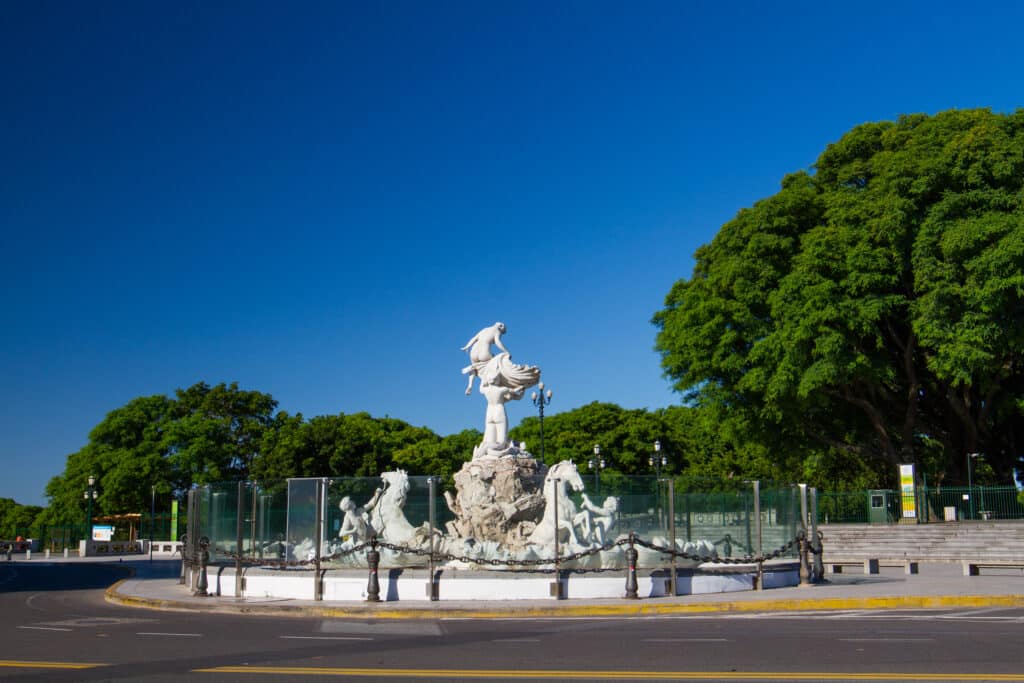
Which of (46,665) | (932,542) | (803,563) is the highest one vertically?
(46,665)

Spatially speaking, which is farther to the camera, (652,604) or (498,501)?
(498,501)

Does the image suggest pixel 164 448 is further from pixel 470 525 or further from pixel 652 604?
pixel 652 604

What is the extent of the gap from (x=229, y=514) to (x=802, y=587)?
43.9ft

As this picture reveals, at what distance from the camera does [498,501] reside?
24141 mm

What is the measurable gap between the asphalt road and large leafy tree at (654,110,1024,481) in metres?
18.6

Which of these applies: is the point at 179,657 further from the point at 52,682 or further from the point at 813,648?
the point at 813,648

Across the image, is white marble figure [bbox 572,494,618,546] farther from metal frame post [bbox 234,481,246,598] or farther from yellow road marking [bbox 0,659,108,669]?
yellow road marking [bbox 0,659,108,669]

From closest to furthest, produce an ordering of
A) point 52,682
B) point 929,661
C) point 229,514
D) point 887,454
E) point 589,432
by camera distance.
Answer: point 52,682
point 929,661
point 229,514
point 887,454
point 589,432

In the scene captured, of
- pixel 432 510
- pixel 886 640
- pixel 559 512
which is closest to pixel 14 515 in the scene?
pixel 432 510

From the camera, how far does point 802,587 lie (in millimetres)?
22719

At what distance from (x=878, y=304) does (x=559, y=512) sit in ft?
62.1

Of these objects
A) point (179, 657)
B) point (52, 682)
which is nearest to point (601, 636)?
point (179, 657)

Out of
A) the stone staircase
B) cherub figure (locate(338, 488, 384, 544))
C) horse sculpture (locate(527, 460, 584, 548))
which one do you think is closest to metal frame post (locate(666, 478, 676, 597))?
horse sculpture (locate(527, 460, 584, 548))

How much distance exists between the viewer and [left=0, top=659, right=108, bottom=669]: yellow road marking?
11406 millimetres
